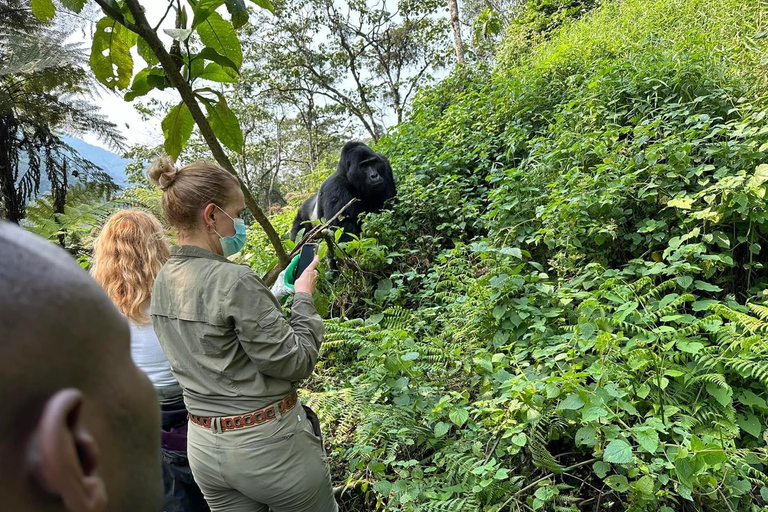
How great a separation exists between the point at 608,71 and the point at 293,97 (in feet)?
50.8

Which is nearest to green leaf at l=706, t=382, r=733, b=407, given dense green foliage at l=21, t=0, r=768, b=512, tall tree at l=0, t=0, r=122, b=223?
dense green foliage at l=21, t=0, r=768, b=512

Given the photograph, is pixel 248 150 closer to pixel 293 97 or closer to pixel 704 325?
pixel 293 97

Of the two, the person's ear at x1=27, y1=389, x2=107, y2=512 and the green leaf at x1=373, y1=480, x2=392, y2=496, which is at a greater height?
the person's ear at x1=27, y1=389, x2=107, y2=512

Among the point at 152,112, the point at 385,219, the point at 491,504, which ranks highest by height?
the point at 152,112

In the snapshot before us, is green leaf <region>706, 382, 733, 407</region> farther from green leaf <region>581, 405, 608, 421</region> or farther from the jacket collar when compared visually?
the jacket collar

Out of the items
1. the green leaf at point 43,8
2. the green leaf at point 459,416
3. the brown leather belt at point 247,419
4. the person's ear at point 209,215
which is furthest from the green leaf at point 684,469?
the green leaf at point 43,8

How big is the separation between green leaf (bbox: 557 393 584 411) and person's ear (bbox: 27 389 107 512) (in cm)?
160

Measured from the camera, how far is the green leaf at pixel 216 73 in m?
1.23

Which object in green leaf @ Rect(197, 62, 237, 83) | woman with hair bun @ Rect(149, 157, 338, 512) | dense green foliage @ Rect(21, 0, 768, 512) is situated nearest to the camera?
green leaf @ Rect(197, 62, 237, 83)

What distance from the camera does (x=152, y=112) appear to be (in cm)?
1870

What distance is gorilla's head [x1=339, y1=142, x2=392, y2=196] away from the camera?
14.5 ft

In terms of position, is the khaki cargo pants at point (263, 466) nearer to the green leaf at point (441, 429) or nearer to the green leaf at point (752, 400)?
the green leaf at point (441, 429)

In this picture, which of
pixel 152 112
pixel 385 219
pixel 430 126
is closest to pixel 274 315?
pixel 385 219

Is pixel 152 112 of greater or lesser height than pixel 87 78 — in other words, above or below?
above
